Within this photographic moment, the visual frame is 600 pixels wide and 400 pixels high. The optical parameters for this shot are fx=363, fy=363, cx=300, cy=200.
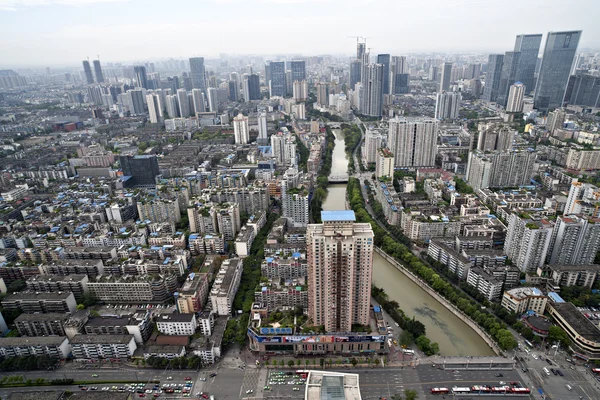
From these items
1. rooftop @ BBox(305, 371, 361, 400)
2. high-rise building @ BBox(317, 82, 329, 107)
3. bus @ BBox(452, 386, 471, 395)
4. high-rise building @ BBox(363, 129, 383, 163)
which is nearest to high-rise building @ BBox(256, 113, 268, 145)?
high-rise building @ BBox(363, 129, 383, 163)

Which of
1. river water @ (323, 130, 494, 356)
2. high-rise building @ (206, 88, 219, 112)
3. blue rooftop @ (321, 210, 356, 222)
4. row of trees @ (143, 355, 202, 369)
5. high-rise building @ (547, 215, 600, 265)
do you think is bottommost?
river water @ (323, 130, 494, 356)

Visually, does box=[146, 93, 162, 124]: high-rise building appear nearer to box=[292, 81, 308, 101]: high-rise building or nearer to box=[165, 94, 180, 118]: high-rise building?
box=[165, 94, 180, 118]: high-rise building

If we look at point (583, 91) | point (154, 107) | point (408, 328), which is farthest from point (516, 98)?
point (154, 107)

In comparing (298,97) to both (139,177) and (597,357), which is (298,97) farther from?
(597,357)

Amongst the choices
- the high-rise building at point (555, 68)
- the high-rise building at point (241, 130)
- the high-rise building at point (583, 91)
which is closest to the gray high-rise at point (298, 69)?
the high-rise building at point (241, 130)

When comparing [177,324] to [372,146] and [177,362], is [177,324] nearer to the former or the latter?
[177,362]

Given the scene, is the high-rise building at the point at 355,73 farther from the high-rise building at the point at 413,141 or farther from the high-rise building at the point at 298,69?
the high-rise building at the point at 413,141
